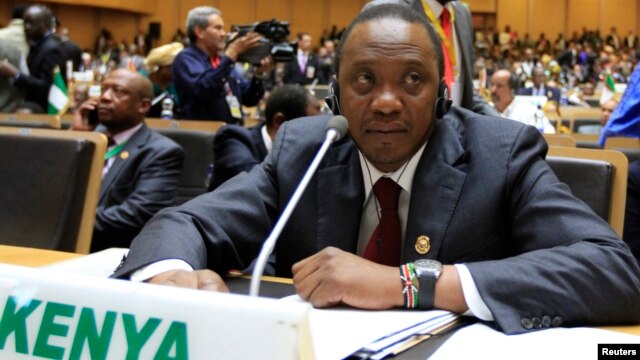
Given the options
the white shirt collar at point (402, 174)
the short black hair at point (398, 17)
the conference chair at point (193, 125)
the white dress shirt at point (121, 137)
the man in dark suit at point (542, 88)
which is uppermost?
the short black hair at point (398, 17)

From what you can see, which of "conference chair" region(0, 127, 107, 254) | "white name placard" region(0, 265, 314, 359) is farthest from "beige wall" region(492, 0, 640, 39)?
"white name placard" region(0, 265, 314, 359)

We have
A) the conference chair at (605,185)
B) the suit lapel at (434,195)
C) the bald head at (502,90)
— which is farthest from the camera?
the bald head at (502,90)

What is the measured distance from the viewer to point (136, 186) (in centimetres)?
310

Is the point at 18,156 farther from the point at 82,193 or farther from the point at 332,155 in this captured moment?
the point at 332,155

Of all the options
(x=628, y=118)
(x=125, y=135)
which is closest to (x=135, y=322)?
(x=125, y=135)

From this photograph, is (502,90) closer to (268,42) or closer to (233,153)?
(268,42)

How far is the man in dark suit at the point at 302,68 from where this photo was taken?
37.2 ft

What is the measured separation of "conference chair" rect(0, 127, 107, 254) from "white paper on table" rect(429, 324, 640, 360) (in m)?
1.24

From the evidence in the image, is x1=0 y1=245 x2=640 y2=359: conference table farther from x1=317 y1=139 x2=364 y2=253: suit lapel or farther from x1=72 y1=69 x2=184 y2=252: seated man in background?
x1=72 y1=69 x2=184 y2=252: seated man in background

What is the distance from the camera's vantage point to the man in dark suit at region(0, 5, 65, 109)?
5.41 meters

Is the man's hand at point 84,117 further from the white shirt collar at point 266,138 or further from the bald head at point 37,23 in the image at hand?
the bald head at point 37,23

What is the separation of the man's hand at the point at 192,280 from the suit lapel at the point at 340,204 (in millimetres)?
318

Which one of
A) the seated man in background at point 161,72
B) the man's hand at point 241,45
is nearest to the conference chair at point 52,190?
the man's hand at point 241,45

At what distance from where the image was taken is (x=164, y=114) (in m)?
5.07
